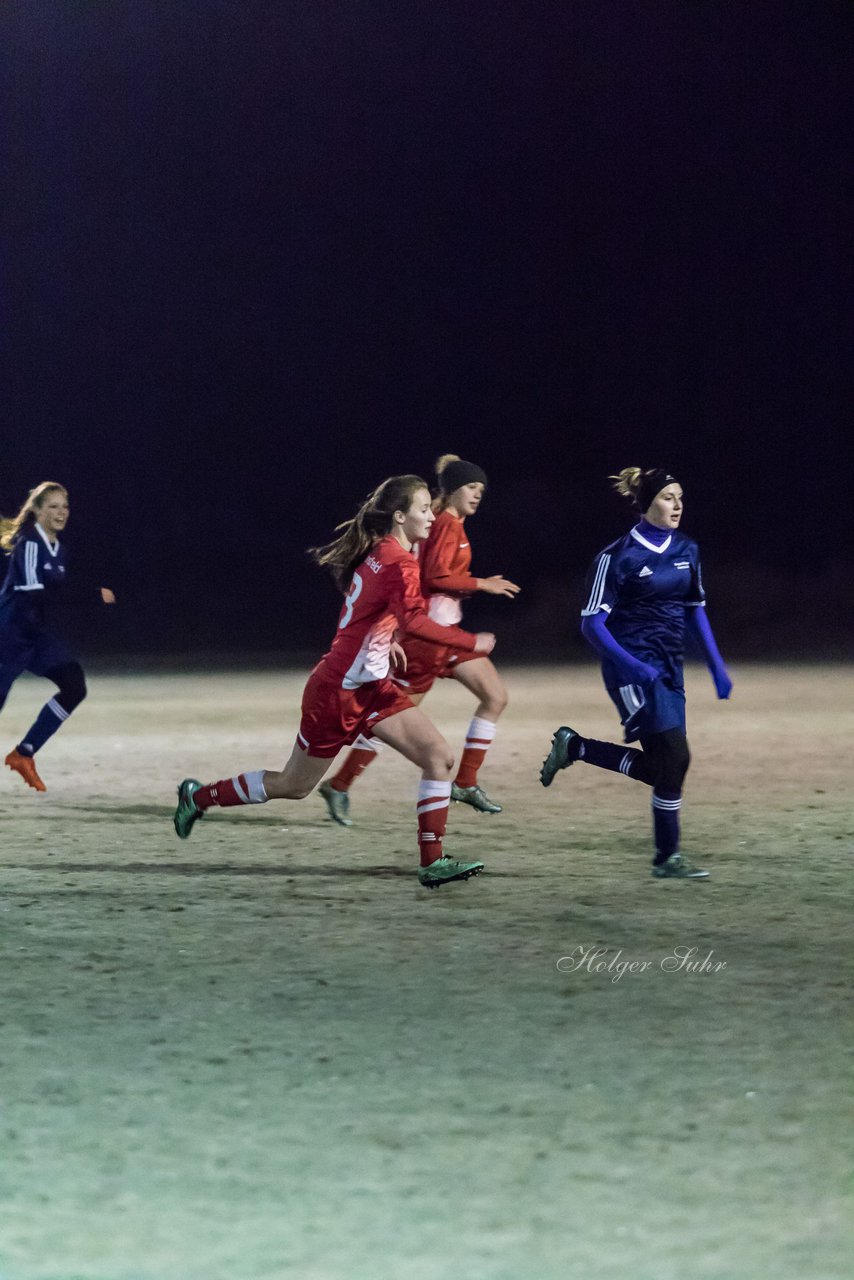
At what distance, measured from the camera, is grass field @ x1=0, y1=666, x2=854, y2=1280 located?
11.3 ft

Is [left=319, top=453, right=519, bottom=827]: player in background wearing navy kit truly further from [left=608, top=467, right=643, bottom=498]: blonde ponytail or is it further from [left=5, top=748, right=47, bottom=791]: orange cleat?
[left=5, top=748, right=47, bottom=791]: orange cleat

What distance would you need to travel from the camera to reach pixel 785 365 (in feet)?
118

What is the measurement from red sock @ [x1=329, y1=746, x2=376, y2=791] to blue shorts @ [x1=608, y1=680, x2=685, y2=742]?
2.11 meters

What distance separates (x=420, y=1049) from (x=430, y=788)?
2.60 meters

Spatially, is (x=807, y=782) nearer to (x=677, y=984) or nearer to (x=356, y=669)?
(x=356, y=669)

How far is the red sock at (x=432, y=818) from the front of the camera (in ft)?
24.1

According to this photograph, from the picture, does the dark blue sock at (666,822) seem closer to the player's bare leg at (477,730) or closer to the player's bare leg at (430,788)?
the player's bare leg at (430,788)

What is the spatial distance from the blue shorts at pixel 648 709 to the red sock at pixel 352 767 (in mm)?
2107

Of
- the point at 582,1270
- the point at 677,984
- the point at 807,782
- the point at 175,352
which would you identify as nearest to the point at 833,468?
the point at 175,352

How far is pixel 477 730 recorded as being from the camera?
979 cm

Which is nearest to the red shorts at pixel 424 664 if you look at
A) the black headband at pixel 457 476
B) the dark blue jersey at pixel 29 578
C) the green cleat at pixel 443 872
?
the black headband at pixel 457 476

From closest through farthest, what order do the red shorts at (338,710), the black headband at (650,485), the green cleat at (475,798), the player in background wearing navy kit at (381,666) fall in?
the player in background wearing navy kit at (381,666)
the red shorts at (338,710)
the black headband at (650,485)
the green cleat at (475,798)

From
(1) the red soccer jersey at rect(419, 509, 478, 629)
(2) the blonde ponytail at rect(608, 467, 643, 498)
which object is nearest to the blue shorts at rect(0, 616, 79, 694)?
(1) the red soccer jersey at rect(419, 509, 478, 629)

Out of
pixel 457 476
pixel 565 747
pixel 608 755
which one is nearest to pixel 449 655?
pixel 457 476
